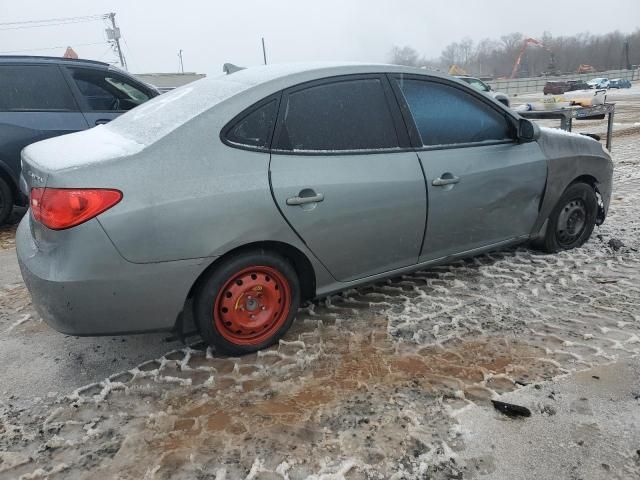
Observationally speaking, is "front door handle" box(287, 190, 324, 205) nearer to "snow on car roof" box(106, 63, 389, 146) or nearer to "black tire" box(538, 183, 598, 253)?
"snow on car roof" box(106, 63, 389, 146)

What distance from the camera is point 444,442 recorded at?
6.97ft

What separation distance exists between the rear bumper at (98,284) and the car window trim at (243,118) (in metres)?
0.63

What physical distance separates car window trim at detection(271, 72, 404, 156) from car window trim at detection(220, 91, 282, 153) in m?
0.02

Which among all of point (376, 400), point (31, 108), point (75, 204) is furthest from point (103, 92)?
point (376, 400)

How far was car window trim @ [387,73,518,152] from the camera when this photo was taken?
3158 millimetres

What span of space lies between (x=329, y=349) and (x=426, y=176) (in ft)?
4.06

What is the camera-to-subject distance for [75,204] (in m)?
2.28

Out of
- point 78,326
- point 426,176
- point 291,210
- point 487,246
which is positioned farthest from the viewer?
point 487,246

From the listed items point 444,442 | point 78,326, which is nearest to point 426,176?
point 444,442

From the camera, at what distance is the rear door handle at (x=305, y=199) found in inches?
105

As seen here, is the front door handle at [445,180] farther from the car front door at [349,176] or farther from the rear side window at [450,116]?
the rear side window at [450,116]

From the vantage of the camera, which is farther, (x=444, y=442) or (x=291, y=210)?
(x=291, y=210)

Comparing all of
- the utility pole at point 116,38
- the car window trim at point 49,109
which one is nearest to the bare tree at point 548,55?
the utility pole at point 116,38

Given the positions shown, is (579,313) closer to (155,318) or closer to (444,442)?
(444,442)
